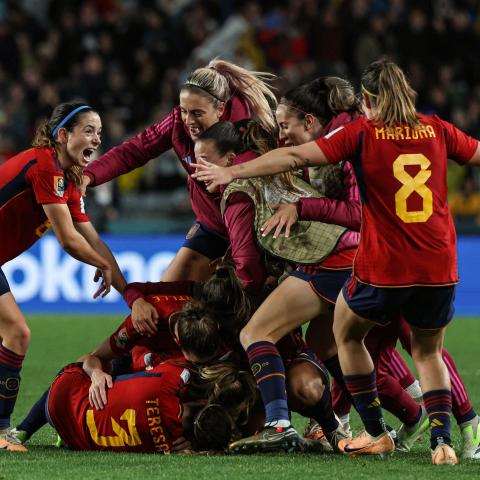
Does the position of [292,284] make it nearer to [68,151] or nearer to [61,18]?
[68,151]

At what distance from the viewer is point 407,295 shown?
494cm

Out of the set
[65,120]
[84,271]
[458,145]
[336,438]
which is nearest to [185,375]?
[336,438]

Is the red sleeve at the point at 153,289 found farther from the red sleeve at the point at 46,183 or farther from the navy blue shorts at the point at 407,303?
the navy blue shorts at the point at 407,303

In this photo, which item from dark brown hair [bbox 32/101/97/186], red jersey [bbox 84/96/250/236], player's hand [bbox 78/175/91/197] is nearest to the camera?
dark brown hair [bbox 32/101/97/186]

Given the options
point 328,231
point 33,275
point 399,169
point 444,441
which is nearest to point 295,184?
point 328,231

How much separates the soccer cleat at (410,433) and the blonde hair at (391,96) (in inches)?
60.8

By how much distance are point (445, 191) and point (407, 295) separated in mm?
484

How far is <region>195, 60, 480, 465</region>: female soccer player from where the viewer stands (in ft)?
16.1

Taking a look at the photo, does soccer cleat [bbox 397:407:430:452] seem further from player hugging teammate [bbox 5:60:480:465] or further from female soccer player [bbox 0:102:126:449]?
female soccer player [bbox 0:102:126:449]

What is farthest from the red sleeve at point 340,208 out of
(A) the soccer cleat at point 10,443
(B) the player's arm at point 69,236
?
(A) the soccer cleat at point 10,443

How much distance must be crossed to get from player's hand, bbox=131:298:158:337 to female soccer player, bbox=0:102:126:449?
1.21 ft

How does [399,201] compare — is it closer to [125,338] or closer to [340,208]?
[340,208]

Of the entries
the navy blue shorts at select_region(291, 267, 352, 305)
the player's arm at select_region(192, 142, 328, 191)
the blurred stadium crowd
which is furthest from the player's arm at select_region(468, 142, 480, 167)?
the blurred stadium crowd

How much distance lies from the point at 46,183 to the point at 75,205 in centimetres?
51
